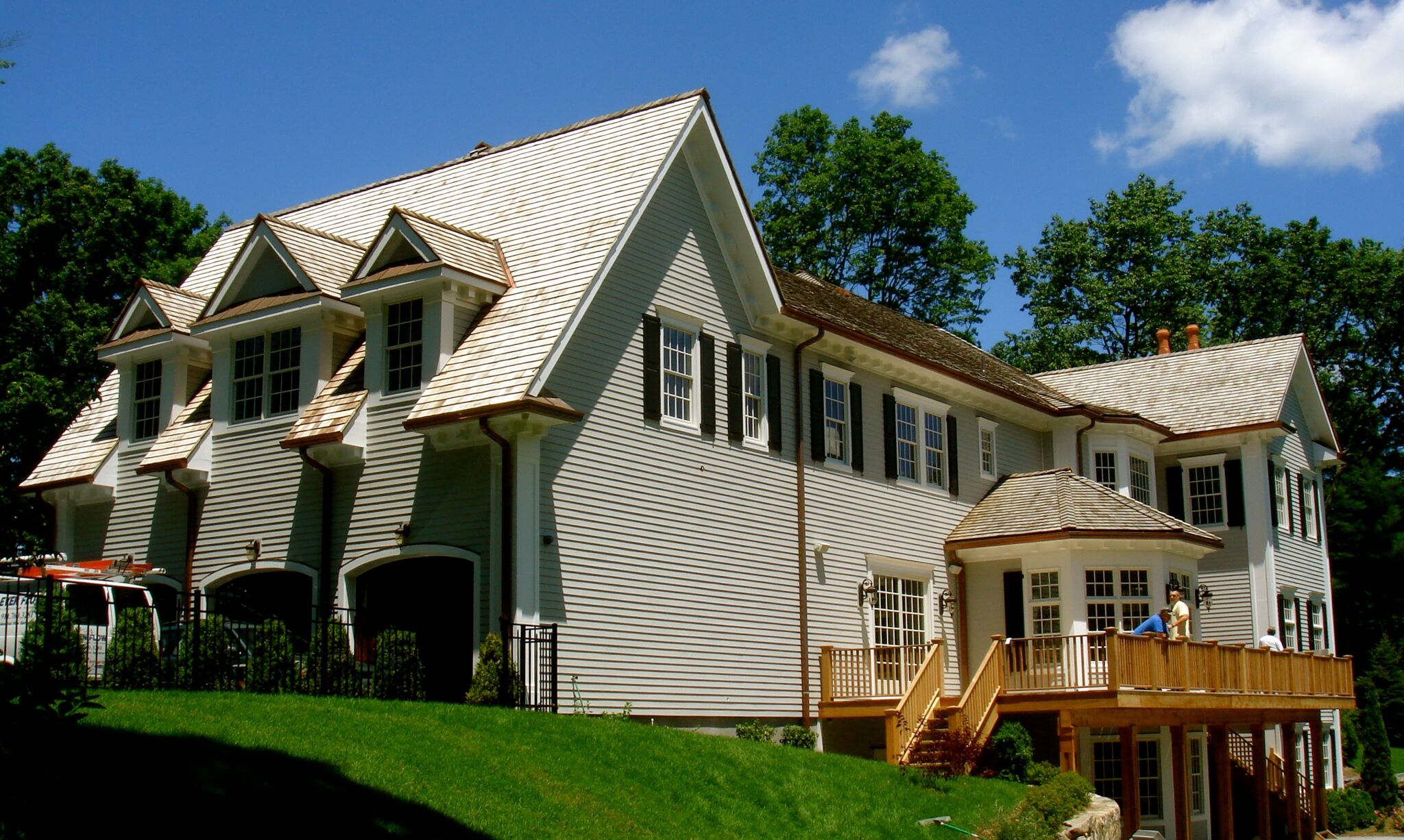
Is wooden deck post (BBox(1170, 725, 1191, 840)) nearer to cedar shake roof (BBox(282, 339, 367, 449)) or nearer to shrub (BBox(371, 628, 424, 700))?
shrub (BBox(371, 628, 424, 700))

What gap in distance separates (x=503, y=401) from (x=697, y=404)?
481 centimetres

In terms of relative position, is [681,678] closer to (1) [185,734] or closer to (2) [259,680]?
(2) [259,680]

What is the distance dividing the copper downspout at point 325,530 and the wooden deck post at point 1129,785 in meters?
13.3

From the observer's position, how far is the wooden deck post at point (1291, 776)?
31188mm

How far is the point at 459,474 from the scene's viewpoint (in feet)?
65.9

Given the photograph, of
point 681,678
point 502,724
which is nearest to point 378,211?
point 681,678

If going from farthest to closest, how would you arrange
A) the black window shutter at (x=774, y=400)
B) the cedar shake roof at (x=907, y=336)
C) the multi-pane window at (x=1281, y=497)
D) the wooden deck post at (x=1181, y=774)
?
the multi-pane window at (x=1281, y=497) < the cedar shake roof at (x=907, y=336) < the wooden deck post at (x=1181, y=774) < the black window shutter at (x=774, y=400)

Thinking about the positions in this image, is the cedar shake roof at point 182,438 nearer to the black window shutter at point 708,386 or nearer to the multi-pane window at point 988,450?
the black window shutter at point 708,386

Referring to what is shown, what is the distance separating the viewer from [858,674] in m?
24.8

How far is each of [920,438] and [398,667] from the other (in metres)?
12.9

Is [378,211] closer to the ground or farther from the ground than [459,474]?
farther from the ground

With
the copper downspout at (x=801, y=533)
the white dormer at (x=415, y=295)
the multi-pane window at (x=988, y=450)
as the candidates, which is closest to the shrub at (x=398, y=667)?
the white dormer at (x=415, y=295)

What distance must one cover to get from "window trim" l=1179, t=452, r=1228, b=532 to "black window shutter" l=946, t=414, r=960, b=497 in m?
9.34

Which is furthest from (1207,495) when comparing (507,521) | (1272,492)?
(507,521)
